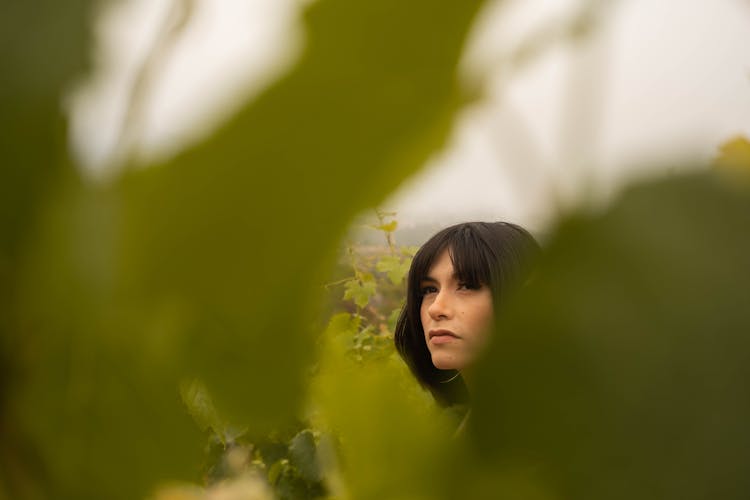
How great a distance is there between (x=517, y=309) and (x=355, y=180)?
39 millimetres

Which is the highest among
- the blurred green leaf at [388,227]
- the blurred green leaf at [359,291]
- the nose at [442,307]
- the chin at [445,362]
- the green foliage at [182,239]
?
the green foliage at [182,239]

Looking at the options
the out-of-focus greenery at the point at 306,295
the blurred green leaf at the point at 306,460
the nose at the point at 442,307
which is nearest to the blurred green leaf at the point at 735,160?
the out-of-focus greenery at the point at 306,295

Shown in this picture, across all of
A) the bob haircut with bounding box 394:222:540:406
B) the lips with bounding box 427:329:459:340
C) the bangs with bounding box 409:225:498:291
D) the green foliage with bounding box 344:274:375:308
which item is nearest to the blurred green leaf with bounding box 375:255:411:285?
the green foliage with bounding box 344:274:375:308

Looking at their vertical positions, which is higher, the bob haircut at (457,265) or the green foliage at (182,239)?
the green foliage at (182,239)

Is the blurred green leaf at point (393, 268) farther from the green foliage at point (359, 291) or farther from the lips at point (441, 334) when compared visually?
the lips at point (441, 334)

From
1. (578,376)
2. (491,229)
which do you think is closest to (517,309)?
(578,376)

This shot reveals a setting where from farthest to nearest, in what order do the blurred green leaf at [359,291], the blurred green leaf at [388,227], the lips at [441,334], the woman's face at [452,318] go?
the blurred green leaf at [359,291] → the blurred green leaf at [388,227] → the lips at [441,334] → the woman's face at [452,318]

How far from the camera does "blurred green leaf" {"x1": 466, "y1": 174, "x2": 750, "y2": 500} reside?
0.40 ft

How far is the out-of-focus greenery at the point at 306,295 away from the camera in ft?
0.40

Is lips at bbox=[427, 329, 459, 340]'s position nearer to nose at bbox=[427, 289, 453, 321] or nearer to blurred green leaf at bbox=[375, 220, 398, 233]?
→ nose at bbox=[427, 289, 453, 321]

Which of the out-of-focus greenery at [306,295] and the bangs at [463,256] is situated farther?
the bangs at [463,256]

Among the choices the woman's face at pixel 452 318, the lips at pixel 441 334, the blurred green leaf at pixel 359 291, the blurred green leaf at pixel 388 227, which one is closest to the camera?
the woman's face at pixel 452 318

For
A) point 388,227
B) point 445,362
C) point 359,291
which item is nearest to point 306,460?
point 445,362

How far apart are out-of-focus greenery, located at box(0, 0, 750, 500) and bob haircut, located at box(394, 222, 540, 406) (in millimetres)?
568
